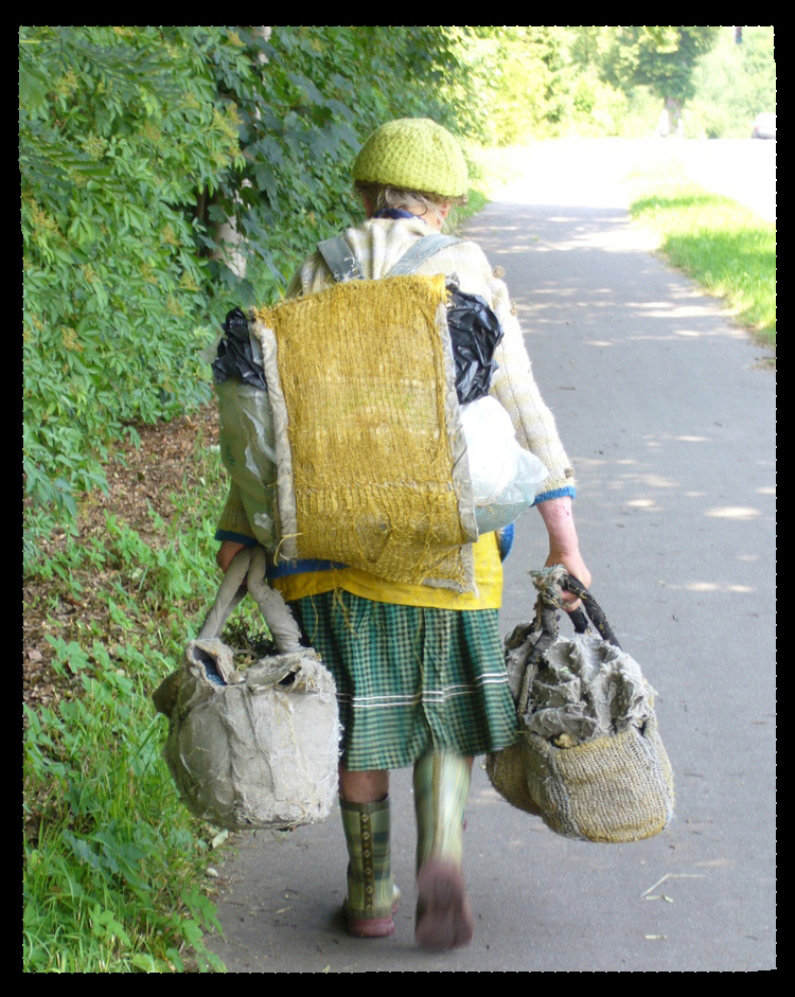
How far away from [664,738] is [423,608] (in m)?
1.81

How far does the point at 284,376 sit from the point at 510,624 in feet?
9.87

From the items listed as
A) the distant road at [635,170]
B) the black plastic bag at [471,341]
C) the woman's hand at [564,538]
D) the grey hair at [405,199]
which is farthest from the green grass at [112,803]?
the distant road at [635,170]

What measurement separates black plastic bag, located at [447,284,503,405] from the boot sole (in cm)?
101

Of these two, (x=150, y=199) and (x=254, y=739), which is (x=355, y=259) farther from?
(x=150, y=199)

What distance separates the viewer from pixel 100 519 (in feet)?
18.7

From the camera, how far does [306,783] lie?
2.48 metres

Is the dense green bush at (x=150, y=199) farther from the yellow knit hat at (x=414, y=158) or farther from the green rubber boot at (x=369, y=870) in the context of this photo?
the green rubber boot at (x=369, y=870)

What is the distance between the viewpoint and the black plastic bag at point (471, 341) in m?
2.42

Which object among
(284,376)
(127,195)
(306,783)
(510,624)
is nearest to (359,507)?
(284,376)

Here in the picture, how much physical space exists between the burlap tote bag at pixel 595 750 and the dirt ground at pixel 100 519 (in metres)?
2.11

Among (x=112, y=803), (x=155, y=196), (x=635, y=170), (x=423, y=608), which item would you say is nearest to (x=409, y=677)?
(x=423, y=608)

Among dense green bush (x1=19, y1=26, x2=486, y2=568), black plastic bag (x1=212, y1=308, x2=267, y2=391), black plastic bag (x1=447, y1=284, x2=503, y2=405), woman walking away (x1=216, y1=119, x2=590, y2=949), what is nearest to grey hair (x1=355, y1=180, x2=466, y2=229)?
woman walking away (x1=216, y1=119, x2=590, y2=949)

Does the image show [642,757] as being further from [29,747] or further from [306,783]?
[29,747]

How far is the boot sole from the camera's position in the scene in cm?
262
